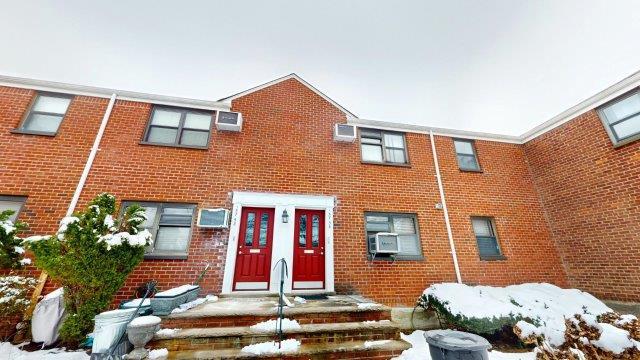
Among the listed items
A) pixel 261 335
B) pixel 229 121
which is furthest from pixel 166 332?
pixel 229 121

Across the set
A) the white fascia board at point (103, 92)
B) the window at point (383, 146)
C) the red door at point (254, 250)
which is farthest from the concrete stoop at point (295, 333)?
the white fascia board at point (103, 92)

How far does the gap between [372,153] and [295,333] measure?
6.29 metres

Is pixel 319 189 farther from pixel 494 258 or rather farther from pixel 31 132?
pixel 31 132

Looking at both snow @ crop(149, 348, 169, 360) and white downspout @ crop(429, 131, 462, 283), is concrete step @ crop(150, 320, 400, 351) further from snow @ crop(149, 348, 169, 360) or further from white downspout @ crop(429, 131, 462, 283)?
white downspout @ crop(429, 131, 462, 283)

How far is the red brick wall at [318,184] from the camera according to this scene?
6598 mm

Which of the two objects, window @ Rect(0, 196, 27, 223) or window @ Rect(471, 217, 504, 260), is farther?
window @ Rect(471, 217, 504, 260)

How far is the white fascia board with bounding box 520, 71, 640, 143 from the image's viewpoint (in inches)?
284

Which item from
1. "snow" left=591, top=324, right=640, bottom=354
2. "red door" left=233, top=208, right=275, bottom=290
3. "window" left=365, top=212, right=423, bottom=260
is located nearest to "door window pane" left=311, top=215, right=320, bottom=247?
"red door" left=233, top=208, right=275, bottom=290

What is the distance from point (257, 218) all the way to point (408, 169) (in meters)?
5.24

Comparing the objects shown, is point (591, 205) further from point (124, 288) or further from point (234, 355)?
point (124, 288)

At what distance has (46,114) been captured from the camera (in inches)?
279

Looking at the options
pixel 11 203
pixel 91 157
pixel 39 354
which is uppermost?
pixel 91 157

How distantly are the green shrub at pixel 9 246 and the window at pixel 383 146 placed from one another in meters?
8.63

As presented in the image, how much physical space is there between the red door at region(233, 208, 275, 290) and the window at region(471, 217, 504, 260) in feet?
21.7
